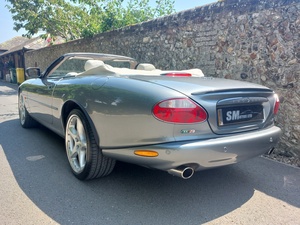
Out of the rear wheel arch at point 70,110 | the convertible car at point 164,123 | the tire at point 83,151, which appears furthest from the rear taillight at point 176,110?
the tire at point 83,151

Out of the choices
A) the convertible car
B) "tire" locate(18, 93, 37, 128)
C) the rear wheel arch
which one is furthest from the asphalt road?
"tire" locate(18, 93, 37, 128)

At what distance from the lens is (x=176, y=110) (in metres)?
1.95

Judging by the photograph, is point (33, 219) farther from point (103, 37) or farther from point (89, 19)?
point (89, 19)

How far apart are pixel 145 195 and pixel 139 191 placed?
3.8 inches

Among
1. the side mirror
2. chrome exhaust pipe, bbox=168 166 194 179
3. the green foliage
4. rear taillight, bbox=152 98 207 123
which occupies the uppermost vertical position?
the green foliage

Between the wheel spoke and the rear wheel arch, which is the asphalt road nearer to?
the wheel spoke

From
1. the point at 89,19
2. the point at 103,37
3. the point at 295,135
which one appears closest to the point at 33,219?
the point at 295,135

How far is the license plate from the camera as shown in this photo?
2146mm

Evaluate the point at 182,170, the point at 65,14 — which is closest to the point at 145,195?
the point at 182,170

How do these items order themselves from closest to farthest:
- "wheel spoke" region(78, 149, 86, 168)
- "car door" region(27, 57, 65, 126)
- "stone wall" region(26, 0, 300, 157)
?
1. "wheel spoke" region(78, 149, 86, 168)
2. "car door" region(27, 57, 65, 126)
3. "stone wall" region(26, 0, 300, 157)

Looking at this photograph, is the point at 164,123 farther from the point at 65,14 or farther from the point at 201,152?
the point at 65,14

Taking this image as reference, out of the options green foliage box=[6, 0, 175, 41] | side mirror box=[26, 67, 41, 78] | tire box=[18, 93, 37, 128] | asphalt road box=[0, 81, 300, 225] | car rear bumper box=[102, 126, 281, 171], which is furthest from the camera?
green foliage box=[6, 0, 175, 41]

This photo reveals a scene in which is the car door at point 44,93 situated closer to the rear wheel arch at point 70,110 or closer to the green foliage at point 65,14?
the rear wheel arch at point 70,110

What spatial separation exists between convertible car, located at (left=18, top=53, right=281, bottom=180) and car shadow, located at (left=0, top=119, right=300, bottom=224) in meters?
0.24
